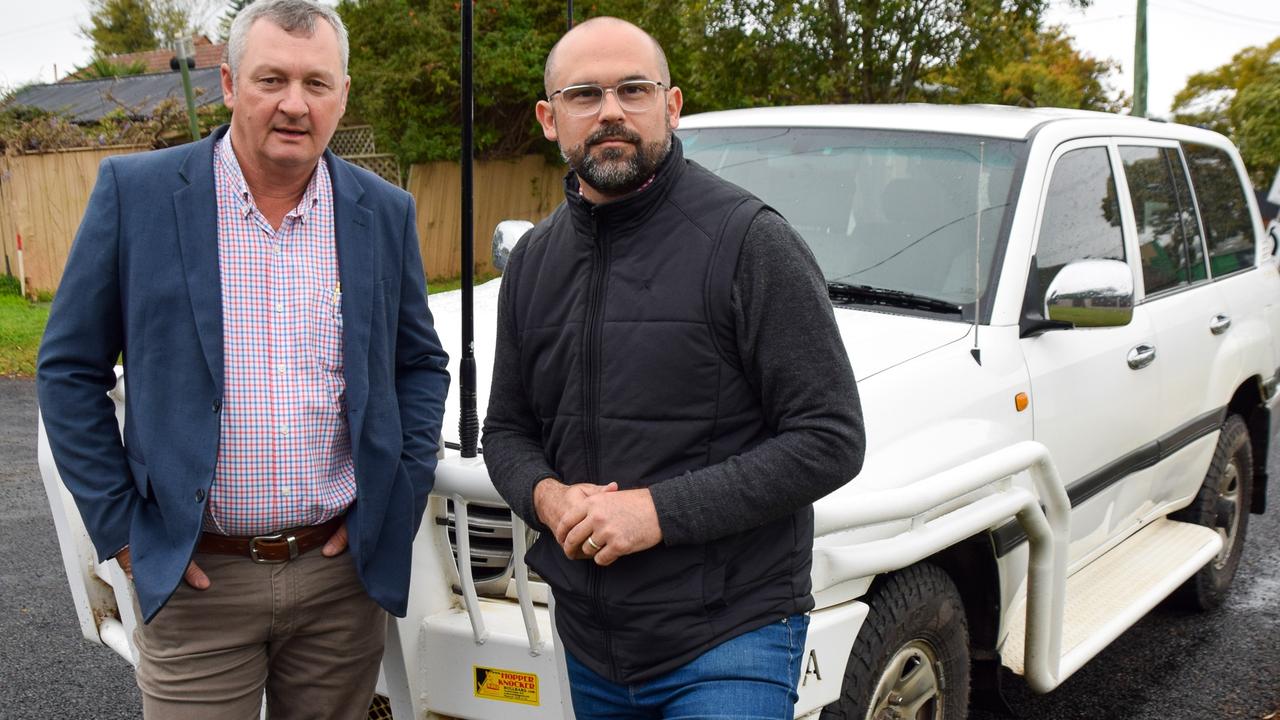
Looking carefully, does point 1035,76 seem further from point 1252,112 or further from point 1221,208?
point 1221,208

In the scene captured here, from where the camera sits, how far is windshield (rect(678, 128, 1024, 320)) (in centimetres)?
370

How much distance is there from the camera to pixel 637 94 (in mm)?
2193

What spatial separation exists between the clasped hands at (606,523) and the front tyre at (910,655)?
940 millimetres

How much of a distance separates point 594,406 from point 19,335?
1222 centimetres

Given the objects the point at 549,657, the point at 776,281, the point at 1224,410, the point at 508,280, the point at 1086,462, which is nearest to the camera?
the point at 776,281

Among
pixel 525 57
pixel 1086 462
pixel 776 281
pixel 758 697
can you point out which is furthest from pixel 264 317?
pixel 525 57

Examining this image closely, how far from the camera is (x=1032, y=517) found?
3135 millimetres

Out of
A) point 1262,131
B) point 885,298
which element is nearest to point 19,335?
point 885,298

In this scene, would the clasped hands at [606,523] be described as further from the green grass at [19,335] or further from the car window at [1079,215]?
the green grass at [19,335]

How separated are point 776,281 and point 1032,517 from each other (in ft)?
4.68

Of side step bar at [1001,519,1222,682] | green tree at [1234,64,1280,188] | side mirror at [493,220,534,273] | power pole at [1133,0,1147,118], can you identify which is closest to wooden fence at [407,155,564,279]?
power pole at [1133,0,1147,118]

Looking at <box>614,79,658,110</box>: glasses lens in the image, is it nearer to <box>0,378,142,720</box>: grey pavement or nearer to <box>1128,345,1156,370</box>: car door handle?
<box>1128,345,1156,370</box>: car door handle

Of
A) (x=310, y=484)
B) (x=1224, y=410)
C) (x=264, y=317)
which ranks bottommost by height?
(x=1224, y=410)

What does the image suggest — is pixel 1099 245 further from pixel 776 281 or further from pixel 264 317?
pixel 264 317
